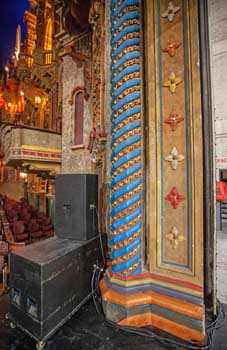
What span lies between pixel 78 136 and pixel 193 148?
5129 millimetres

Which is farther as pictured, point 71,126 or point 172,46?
point 71,126

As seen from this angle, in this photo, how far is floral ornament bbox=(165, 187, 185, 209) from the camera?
171 centimetres

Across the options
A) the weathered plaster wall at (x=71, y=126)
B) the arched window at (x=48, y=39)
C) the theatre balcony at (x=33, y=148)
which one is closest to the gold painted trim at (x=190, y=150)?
the weathered plaster wall at (x=71, y=126)

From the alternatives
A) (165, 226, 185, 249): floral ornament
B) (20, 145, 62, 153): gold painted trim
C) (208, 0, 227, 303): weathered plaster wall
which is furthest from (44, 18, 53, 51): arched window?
(165, 226, 185, 249): floral ornament

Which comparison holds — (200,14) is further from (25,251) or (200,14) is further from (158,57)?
(25,251)

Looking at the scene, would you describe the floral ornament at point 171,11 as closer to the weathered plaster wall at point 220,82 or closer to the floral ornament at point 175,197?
the weathered plaster wall at point 220,82

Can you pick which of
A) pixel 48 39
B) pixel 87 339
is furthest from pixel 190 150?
pixel 48 39

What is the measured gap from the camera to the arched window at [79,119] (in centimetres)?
630

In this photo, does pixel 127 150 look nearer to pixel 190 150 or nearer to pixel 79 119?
pixel 190 150

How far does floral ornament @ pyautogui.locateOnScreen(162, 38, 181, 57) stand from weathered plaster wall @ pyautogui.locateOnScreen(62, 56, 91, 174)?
4278mm

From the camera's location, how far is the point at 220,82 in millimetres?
1833

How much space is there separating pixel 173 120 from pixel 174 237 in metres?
1.05

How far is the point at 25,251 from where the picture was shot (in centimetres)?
174

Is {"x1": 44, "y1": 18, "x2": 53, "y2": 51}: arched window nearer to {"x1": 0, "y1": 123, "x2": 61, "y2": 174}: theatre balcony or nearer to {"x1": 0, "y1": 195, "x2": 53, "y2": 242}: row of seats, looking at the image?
{"x1": 0, "y1": 123, "x2": 61, "y2": 174}: theatre balcony
